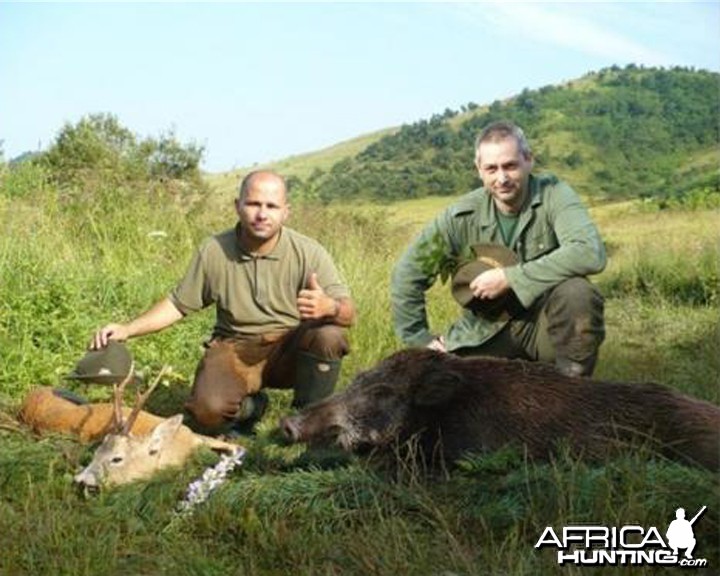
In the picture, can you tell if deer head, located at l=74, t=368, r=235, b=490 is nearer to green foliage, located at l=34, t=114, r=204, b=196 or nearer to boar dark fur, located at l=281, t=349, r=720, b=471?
boar dark fur, located at l=281, t=349, r=720, b=471

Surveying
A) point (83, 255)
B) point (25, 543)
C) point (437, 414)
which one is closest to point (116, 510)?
point (25, 543)

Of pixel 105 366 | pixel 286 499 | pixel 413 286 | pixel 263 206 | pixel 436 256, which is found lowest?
pixel 286 499

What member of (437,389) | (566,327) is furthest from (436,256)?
(437,389)

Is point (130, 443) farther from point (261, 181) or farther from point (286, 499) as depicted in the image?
point (261, 181)

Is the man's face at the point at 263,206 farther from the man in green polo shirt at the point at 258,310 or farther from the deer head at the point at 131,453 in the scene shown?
the deer head at the point at 131,453

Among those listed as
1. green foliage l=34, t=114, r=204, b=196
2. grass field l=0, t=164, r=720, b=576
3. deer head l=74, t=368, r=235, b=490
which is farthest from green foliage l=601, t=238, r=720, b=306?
deer head l=74, t=368, r=235, b=490

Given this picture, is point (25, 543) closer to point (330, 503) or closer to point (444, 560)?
point (330, 503)

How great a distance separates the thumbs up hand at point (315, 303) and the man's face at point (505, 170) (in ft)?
3.49

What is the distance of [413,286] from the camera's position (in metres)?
5.88

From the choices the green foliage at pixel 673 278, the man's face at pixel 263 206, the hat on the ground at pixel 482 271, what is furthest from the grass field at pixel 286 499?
the green foliage at pixel 673 278

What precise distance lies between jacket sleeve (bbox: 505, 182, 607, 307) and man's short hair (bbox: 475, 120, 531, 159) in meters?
0.42

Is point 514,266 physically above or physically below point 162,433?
above

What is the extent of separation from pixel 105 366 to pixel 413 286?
1763 mm

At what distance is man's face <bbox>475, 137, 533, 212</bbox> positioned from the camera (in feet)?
18.2
